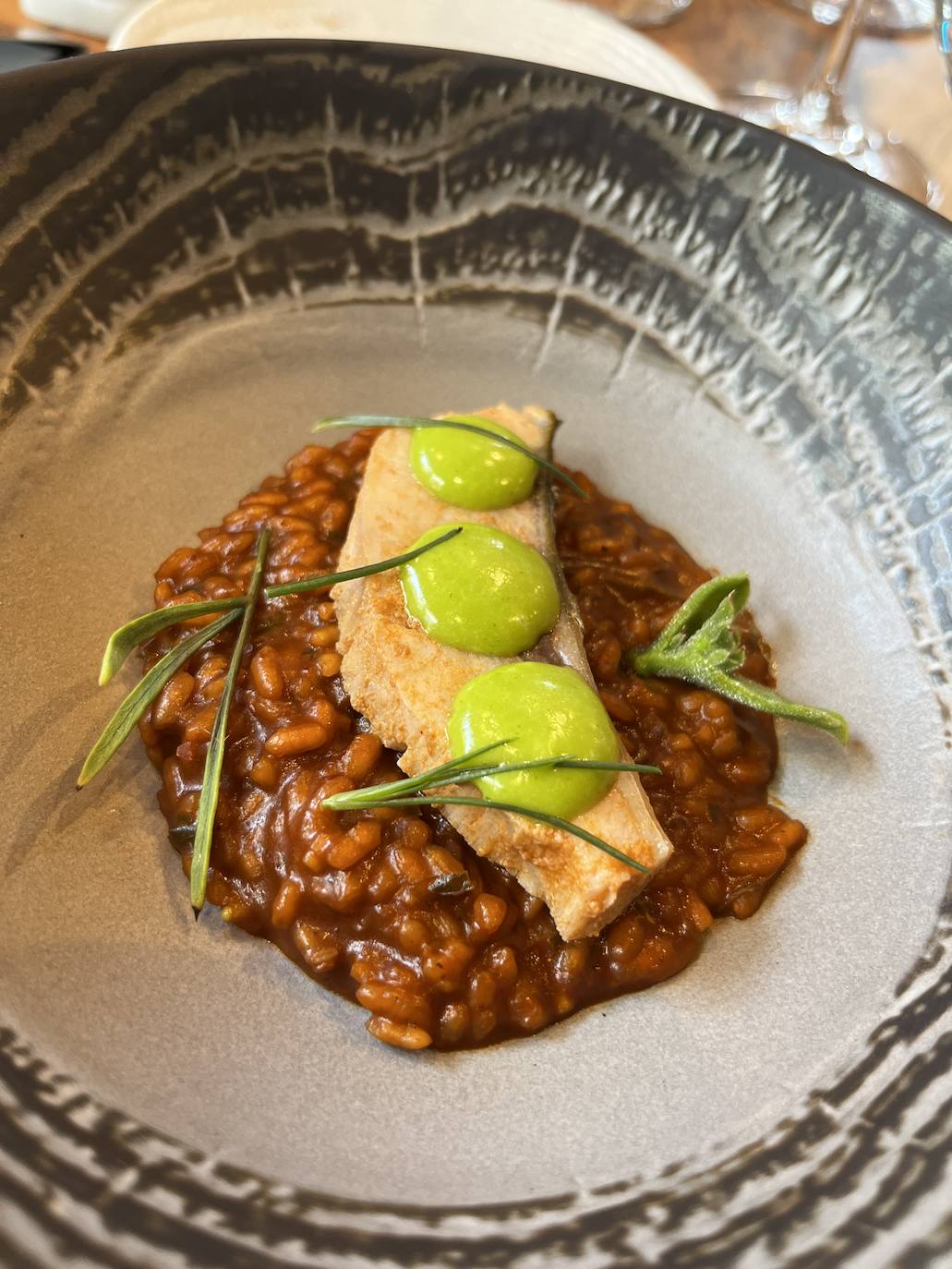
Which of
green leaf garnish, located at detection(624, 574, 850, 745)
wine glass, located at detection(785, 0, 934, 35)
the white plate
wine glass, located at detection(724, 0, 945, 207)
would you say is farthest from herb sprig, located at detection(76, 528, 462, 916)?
wine glass, located at detection(785, 0, 934, 35)

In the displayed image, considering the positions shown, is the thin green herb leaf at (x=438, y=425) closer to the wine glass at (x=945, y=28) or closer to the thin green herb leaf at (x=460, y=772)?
the thin green herb leaf at (x=460, y=772)

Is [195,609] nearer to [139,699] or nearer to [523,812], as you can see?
[139,699]

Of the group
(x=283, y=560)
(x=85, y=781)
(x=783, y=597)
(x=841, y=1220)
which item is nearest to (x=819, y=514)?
(x=783, y=597)

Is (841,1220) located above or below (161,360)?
below

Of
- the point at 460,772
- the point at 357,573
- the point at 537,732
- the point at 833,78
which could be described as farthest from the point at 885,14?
the point at 460,772

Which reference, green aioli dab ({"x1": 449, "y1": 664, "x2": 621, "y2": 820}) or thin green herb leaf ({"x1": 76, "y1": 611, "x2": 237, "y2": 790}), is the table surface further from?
thin green herb leaf ({"x1": 76, "y1": 611, "x2": 237, "y2": 790})

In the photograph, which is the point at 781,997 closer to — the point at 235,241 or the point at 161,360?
the point at 161,360

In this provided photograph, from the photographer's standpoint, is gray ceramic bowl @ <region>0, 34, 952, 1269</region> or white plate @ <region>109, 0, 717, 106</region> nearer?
gray ceramic bowl @ <region>0, 34, 952, 1269</region>
